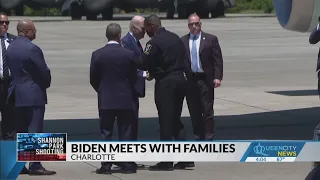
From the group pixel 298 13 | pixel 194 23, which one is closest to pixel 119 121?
pixel 194 23

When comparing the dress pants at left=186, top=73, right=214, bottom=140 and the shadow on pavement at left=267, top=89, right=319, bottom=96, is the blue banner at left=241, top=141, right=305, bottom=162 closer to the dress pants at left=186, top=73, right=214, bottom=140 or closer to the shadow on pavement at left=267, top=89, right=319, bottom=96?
the dress pants at left=186, top=73, right=214, bottom=140

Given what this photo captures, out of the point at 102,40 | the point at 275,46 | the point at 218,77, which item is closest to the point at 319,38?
the point at 218,77

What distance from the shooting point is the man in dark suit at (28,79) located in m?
10.7

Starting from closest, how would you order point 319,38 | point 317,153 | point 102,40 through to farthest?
point 317,153, point 319,38, point 102,40

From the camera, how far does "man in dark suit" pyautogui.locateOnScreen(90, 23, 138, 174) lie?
1079 cm

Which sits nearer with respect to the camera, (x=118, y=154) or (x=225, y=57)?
(x=118, y=154)

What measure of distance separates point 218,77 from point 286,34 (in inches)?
1141

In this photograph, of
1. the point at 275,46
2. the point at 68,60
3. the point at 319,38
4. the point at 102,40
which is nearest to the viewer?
the point at 319,38

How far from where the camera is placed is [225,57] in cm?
2962

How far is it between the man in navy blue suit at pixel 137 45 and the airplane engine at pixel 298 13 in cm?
220

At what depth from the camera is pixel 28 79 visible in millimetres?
10727

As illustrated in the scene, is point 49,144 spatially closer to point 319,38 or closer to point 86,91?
point 319,38

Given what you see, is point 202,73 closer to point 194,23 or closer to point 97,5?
point 194,23

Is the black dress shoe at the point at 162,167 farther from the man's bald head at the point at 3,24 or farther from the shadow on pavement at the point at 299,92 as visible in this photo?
the shadow on pavement at the point at 299,92
